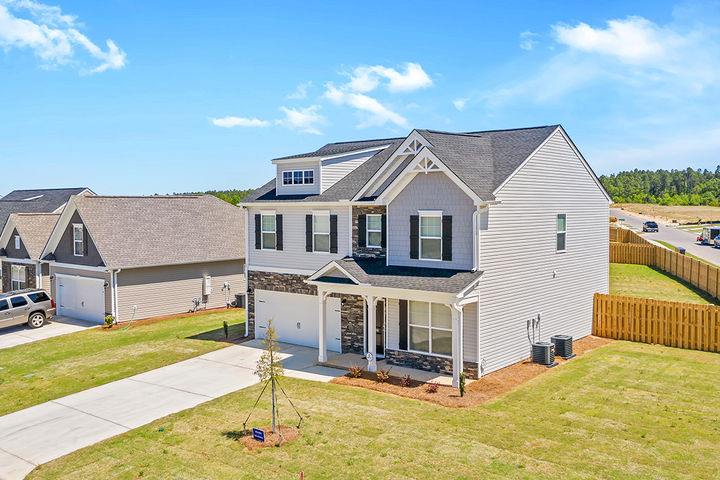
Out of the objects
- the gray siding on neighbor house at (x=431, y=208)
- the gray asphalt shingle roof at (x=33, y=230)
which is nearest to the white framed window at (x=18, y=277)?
the gray asphalt shingle roof at (x=33, y=230)

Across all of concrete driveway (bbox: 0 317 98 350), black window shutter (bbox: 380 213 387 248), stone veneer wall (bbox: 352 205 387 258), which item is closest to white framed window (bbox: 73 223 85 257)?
concrete driveway (bbox: 0 317 98 350)

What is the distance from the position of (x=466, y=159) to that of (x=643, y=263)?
960 inches

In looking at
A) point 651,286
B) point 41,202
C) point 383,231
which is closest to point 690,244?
point 651,286

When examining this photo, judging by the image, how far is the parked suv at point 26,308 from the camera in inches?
1060

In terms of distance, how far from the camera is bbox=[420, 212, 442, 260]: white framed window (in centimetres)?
1892

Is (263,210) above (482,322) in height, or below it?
above

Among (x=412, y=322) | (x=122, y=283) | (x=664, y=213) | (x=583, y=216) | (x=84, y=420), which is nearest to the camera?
(x=84, y=420)

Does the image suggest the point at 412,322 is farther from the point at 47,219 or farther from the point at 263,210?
the point at 47,219

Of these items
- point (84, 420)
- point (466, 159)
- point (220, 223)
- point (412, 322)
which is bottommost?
point (84, 420)

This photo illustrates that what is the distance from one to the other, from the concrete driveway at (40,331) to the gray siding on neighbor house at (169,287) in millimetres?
2277

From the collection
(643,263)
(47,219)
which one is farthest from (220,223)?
(643,263)

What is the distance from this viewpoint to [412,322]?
1939 centimetres

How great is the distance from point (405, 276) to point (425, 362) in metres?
2.99

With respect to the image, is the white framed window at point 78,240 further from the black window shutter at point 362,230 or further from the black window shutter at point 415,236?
the black window shutter at point 415,236
